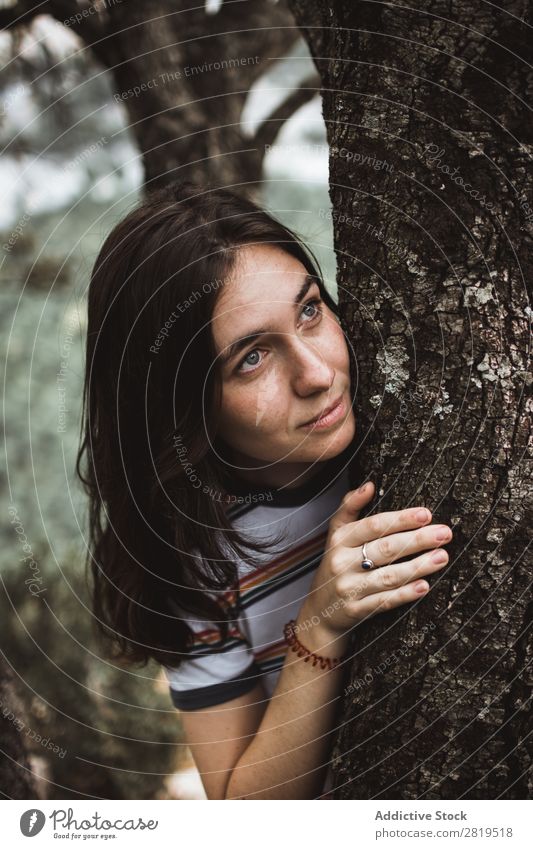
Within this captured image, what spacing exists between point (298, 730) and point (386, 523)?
474mm

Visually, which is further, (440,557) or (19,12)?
(19,12)

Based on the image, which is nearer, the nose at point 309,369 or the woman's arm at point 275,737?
the nose at point 309,369

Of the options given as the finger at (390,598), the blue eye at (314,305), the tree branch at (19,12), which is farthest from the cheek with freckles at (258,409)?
the tree branch at (19,12)

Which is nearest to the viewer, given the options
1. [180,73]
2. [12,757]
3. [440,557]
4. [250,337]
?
[440,557]

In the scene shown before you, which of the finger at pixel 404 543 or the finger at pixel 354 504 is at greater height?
the finger at pixel 354 504

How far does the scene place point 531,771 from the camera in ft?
3.86

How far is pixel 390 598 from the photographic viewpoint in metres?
1.21

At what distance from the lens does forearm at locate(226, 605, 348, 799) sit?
4.50 feet

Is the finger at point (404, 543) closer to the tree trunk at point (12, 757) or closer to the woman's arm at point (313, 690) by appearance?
the woman's arm at point (313, 690)

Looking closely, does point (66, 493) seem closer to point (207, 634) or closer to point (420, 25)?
point (207, 634)

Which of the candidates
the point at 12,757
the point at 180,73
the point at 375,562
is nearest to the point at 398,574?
the point at 375,562

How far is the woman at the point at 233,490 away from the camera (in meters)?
1.30

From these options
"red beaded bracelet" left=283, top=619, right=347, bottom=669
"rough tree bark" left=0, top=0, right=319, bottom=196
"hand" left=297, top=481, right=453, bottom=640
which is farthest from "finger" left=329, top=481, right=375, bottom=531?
"rough tree bark" left=0, top=0, right=319, bottom=196

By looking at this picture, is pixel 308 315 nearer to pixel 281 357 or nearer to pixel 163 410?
pixel 281 357
